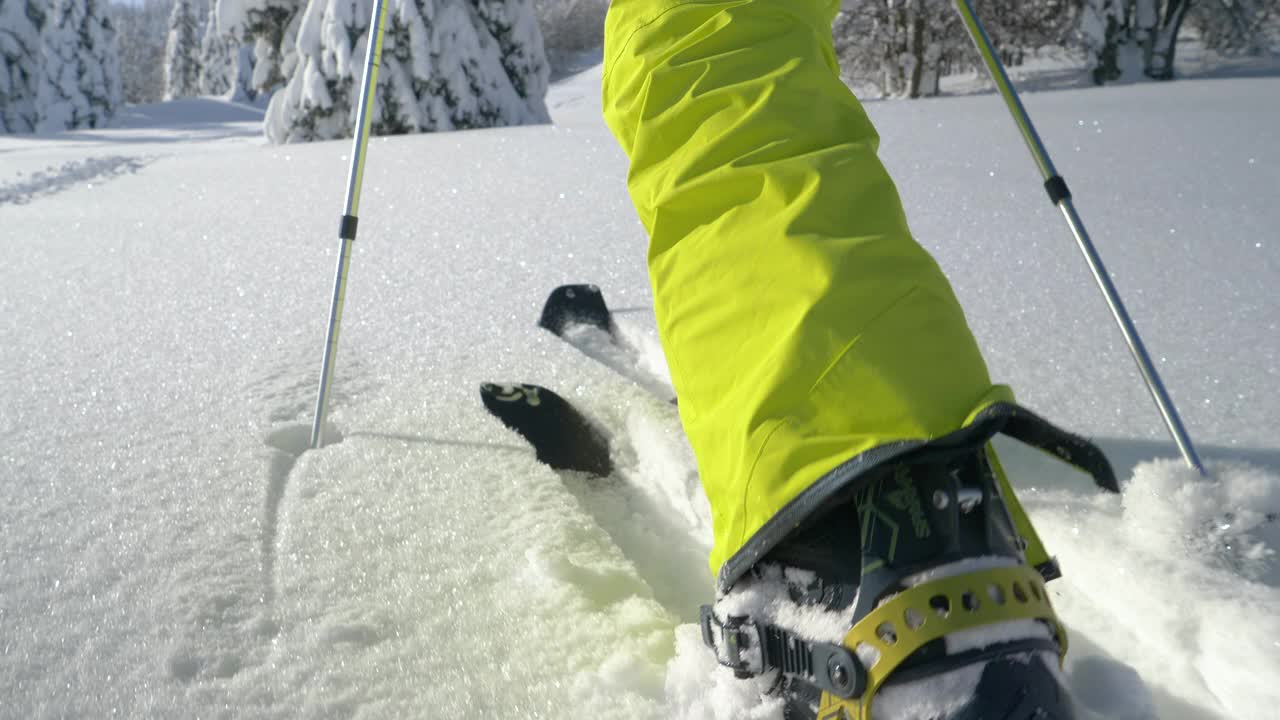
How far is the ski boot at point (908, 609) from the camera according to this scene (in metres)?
0.57

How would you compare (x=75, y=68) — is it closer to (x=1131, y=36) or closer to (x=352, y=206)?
(x=1131, y=36)

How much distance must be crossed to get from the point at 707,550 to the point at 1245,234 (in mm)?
1876

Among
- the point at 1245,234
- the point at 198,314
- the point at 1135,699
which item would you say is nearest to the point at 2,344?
the point at 198,314

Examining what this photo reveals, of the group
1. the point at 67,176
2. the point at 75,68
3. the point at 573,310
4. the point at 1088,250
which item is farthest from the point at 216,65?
the point at 1088,250

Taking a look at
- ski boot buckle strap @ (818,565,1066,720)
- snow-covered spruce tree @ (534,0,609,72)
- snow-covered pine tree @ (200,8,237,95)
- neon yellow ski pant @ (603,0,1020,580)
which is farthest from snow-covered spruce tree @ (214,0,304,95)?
snow-covered pine tree @ (200,8,237,95)

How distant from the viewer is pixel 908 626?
57cm

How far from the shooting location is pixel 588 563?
1.03 m

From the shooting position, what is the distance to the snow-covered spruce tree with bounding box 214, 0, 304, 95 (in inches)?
421

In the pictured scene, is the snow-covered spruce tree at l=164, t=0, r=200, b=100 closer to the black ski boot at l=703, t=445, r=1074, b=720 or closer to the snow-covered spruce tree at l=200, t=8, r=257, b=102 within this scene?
the snow-covered spruce tree at l=200, t=8, r=257, b=102

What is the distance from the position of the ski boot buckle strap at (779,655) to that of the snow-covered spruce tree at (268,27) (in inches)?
460

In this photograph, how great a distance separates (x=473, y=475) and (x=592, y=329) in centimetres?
71

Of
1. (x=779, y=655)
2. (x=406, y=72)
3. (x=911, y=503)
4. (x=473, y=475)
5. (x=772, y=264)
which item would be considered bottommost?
(x=473, y=475)

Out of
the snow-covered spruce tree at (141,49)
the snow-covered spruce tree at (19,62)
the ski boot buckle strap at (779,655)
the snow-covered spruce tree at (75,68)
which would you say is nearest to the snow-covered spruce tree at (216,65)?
the snow-covered spruce tree at (141,49)

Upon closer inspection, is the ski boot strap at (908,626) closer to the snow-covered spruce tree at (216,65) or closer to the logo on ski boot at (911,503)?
the logo on ski boot at (911,503)
